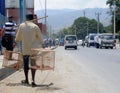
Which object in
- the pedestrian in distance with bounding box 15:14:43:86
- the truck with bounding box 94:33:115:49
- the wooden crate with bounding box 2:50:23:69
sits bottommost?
the truck with bounding box 94:33:115:49

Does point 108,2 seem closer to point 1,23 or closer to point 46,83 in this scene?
point 1,23

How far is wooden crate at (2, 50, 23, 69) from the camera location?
13.9m

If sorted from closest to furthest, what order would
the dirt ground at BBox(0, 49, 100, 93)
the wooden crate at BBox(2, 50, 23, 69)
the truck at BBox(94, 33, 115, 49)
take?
the dirt ground at BBox(0, 49, 100, 93) < the wooden crate at BBox(2, 50, 23, 69) < the truck at BBox(94, 33, 115, 49)

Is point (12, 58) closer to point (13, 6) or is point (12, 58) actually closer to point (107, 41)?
point (13, 6)

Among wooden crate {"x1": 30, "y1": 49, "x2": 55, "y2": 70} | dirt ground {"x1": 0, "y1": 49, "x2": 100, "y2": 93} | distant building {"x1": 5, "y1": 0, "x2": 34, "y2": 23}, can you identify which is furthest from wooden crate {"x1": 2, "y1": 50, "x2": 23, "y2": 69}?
distant building {"x1": 5, "y1": 0, "x2": 34, "y2": 23}

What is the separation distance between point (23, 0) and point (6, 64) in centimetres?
926

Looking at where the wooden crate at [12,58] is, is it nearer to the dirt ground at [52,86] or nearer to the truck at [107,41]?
the dirt ground at [52,86]

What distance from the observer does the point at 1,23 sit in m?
26.1

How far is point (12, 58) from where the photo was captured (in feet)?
45.5

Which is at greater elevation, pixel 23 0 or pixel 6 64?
pixel 23 0

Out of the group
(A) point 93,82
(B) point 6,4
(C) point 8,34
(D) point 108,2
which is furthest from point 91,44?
(A) point 93,82

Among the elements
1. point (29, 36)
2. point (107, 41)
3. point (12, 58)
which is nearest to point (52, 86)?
point (29, 36)

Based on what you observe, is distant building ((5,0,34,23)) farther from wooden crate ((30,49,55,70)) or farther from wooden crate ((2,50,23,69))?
wooden crate ((30,49,55,70))

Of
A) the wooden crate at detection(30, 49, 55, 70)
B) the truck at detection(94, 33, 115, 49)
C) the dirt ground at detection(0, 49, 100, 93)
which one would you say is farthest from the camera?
the truck at detection(94, 33, 115, 49)
